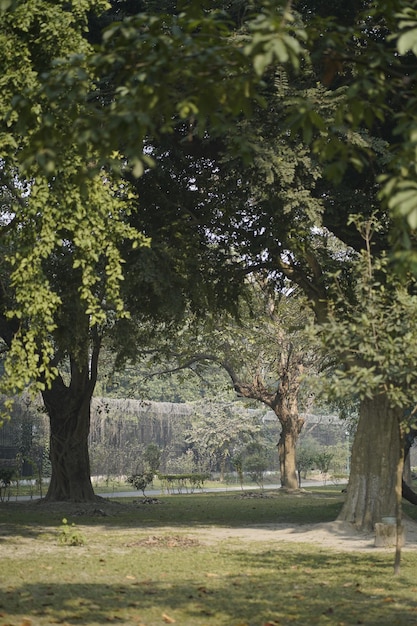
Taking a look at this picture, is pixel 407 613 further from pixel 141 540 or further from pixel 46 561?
pixel 141 540

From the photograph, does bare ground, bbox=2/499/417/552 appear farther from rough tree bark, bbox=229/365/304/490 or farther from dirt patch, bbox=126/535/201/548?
rough tree bark, bbox=229/365/304/490

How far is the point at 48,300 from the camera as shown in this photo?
13.9 metres

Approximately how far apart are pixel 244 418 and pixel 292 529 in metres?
39.2

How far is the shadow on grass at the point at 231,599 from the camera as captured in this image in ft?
30.1

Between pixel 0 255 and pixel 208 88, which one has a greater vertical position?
pixel 0 255

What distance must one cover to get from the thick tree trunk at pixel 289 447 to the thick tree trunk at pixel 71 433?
12.2m

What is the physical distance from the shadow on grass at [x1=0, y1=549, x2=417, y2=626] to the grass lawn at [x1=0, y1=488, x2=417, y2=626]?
11 millimetres

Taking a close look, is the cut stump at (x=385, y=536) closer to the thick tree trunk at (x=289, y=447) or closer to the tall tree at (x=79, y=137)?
the tall tree at (x=79, y=137)

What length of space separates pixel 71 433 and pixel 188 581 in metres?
17.3

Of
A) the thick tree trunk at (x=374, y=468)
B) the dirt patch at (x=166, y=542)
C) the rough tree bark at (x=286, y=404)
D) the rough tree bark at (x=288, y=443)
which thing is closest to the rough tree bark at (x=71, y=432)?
the rough tree bark at (x=286, y=404)

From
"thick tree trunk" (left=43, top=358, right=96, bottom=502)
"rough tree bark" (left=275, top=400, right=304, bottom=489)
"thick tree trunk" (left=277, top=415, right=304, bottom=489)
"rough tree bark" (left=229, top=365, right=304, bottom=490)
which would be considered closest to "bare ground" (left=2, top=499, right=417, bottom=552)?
"thick tree trunk" (left=43, top=358, right=96, bottom=502)

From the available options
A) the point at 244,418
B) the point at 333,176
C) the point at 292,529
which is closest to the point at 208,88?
the point at 333,176

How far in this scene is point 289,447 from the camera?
3981 cm

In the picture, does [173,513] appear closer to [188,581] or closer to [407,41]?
[188,581]
